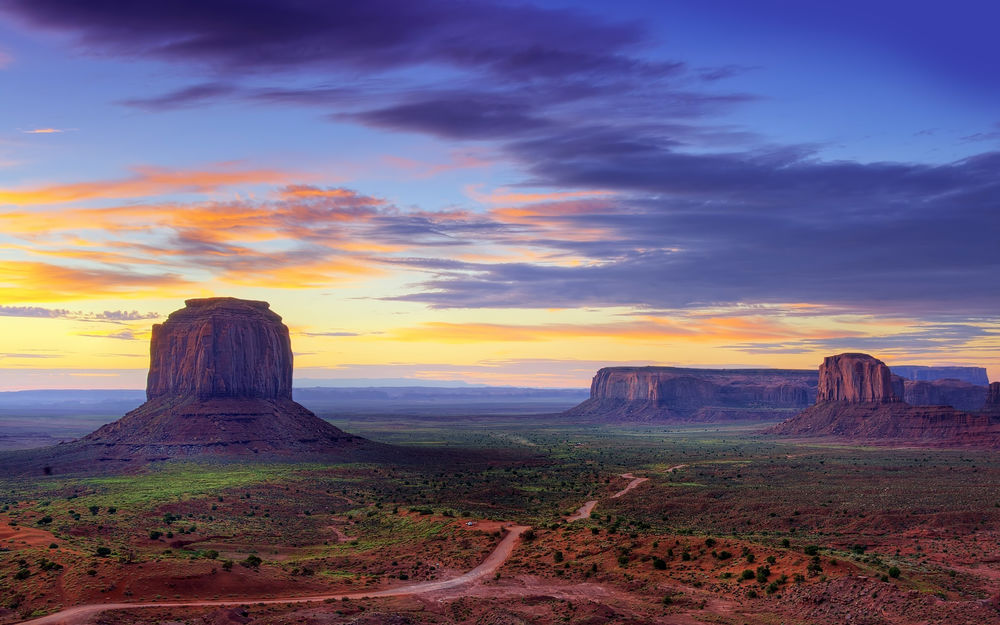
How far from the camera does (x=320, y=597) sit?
4219 cm

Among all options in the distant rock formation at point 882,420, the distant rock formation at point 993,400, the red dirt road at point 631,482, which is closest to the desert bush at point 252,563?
the red dirt road at point 631,482

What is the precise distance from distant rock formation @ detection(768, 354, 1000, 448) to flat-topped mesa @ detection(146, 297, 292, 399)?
12213 centimetres

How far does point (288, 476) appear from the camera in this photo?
101 metres

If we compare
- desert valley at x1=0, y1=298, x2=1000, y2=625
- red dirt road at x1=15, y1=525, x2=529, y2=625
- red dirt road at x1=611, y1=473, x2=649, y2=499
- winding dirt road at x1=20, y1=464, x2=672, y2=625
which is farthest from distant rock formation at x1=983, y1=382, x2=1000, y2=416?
red dirt road at x1=15, y1=525, x2=529, y2=625

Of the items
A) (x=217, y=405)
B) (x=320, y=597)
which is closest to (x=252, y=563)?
(x=320, y=597)

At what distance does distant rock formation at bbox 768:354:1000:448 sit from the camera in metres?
155

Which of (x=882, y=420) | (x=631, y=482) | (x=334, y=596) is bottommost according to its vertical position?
(x=631, y=482)

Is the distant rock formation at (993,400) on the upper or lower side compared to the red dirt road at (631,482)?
upper

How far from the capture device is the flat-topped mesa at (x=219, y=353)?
461ft

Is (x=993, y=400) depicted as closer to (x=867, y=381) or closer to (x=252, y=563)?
(x=867, y=381)

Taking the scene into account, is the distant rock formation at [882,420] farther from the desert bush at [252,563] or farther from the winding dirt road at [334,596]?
the desert bush at [252,563]

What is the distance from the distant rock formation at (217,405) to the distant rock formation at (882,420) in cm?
10658

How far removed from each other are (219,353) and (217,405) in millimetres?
9895

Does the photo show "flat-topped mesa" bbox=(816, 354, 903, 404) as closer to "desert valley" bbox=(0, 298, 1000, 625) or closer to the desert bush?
"desert valley" bbox=(0, 298, 1000, 625)
